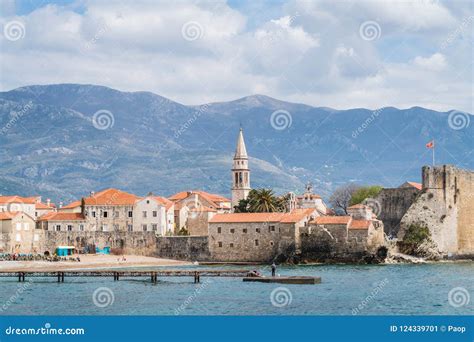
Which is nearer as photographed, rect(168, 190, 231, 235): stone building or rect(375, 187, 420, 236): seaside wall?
rect(375, 187, 420, 236): seaside wall

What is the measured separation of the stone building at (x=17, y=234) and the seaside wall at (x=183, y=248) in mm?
12664

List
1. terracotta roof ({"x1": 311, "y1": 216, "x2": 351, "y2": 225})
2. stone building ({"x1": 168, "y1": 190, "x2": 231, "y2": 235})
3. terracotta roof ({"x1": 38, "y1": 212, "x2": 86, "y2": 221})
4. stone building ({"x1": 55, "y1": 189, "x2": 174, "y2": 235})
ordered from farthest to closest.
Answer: stone building ({"x1": 168, "y1": 190, "x2": 231, "y2": 235}), terracotta roof ({"x1": 38, "y1": 212, "x2": 86, "y2": 221}), stone building ({"x1": 55, "y1": 189, "x2": 174, "y2": 235}), terracotta roof ({"x1": 311, "y1": 216, "x2": 351, "y2": 225})

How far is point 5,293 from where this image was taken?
63219mm

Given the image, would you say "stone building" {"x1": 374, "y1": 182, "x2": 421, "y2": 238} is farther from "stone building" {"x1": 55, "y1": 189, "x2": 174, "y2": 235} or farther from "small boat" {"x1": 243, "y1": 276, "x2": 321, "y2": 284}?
"small boat" {"x1": 243, "y1": 276, "x2": 321, "y2": 284}

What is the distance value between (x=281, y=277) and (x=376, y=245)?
67.9 ft

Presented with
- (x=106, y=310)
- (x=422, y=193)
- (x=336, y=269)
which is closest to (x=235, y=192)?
(x=422, y=193)

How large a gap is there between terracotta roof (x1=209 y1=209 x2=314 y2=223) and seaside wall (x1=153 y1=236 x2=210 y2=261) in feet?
8.67

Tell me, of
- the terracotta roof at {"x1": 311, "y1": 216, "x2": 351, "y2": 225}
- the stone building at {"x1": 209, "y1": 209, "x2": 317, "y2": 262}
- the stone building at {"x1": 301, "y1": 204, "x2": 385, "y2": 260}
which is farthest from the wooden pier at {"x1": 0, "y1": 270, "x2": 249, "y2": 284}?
the terracotta roof at {"x1": 311, "y1": 216, "x2": 351, "y2": 225}

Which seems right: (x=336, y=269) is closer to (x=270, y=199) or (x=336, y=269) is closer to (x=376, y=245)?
(x=376, y=245)

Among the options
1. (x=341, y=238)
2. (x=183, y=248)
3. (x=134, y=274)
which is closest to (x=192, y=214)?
(x=183, y=248)

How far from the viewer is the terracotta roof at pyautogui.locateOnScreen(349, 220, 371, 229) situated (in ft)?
287

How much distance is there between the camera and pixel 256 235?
89.9 metres

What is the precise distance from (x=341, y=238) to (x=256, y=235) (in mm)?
7890

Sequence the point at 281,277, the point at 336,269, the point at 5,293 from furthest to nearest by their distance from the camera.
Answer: the point at 336,269 < the point at 281,277 < the point at 5,293
